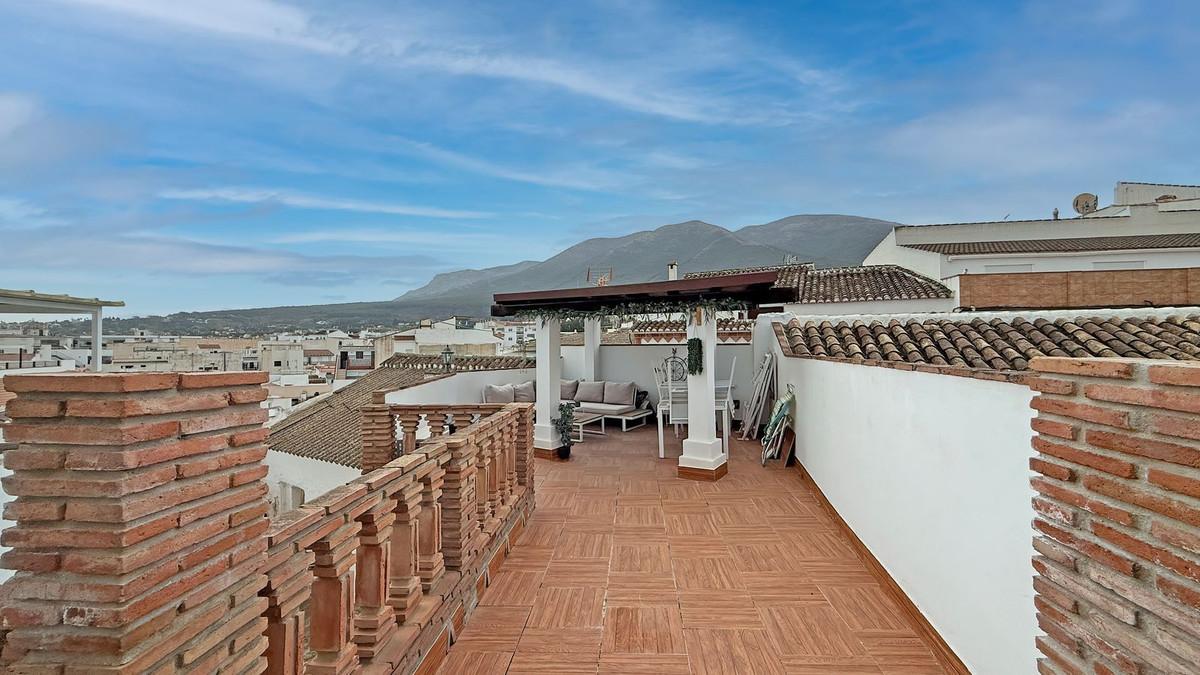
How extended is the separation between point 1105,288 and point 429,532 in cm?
1757

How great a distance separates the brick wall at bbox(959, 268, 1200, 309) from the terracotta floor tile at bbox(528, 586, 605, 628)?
1484 cm

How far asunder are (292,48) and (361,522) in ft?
35.8

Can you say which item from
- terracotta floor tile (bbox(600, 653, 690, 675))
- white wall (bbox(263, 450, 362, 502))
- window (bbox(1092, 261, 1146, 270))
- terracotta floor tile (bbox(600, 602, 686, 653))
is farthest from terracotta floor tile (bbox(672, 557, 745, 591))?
window (bbox(1092, 261, 1146, 270))

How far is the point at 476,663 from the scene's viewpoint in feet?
8.66

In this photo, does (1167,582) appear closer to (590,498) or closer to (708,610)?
(708,610)

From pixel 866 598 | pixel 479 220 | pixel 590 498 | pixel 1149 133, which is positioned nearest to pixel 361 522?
pixel 866 598

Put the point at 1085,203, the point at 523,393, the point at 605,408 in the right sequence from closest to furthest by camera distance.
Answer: the point at 605,408 → the point at 523,393 → the point at 1085,203

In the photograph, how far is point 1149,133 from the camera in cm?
2459

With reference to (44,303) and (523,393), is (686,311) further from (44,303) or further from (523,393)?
(44,303)

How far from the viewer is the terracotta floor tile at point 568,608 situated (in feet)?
9.96

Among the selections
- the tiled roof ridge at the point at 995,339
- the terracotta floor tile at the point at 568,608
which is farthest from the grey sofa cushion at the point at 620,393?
the terracotta floor tile at the point at 568,608

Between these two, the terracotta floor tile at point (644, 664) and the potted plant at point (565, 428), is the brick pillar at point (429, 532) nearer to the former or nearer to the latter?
the terracotta floor tile at point (644, 664)

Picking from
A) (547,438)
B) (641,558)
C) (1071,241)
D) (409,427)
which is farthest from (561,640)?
(1071,241)

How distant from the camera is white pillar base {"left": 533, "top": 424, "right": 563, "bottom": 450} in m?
7.30
